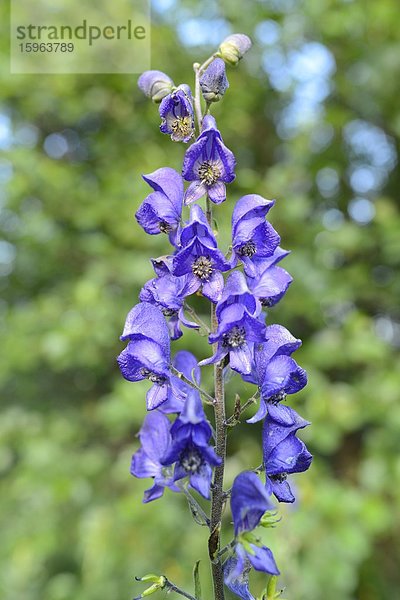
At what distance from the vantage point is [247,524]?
0.88 metres

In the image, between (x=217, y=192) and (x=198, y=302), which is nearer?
(x=217, y=192)

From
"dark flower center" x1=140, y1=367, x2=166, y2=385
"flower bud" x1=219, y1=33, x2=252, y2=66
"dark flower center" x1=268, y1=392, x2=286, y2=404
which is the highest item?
"flower bud" x1=219, y1=33, x2=252, y2=66

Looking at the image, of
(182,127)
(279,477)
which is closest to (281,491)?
(279,477)

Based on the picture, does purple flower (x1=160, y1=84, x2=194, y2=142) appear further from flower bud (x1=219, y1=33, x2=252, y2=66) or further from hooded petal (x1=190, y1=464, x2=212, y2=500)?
hooded petal (x1=190, y1=464, x2=212, y2=500)

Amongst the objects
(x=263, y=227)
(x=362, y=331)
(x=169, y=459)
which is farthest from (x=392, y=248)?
(x=169, y=459)

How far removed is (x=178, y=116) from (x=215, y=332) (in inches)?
13.7

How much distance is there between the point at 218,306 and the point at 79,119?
119 inches

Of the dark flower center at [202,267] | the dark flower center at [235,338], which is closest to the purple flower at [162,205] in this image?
the dark flower center at [202,267]

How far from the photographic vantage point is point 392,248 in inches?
108

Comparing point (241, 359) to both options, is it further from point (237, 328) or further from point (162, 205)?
point (162, 205)

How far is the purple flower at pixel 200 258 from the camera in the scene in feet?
2.97

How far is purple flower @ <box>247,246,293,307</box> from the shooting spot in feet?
3.23

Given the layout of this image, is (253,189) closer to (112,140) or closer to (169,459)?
(112,140)

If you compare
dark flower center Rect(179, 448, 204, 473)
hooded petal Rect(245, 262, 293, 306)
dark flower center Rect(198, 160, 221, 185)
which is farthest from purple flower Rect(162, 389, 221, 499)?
dark flower center Rect(198, 160, 221, 185)
